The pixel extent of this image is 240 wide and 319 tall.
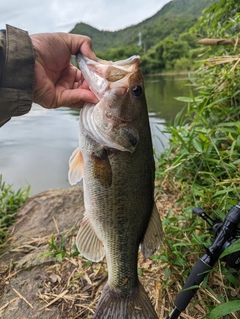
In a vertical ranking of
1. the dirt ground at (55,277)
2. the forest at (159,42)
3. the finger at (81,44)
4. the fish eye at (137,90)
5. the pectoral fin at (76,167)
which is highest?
the forest at (159,42)

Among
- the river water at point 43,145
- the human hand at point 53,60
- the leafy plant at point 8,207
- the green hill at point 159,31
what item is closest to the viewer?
the human hand at point 53,60

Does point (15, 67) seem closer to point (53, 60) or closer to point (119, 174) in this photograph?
point (53, 60)

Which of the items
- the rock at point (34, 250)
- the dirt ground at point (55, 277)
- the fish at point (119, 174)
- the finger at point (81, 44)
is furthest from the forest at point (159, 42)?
the fish at point (119, 174)

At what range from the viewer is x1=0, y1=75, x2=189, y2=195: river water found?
5.75 m

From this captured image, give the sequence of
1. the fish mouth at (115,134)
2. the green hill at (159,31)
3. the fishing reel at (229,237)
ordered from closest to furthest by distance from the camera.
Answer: the fishing reel at (229,237)
the fish mouth at (115,134)
the green hill at (159,31)

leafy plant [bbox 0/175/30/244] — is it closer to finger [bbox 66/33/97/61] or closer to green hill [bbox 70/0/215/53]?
finger [bbox 66/33/97/61]

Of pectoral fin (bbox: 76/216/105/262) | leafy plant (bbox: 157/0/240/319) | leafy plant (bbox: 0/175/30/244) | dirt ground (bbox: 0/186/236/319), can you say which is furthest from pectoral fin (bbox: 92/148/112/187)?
leafy plant (bbox: 0/175/30/244)

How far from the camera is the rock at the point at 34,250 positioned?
2242mm

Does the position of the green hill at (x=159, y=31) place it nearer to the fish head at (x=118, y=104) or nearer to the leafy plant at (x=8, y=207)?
the leafy plant at (x=8, y=207)

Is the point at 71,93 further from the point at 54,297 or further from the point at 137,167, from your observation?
the point at 54,297

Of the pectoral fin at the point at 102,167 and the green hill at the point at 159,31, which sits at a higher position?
the green hill at the point at 159,31

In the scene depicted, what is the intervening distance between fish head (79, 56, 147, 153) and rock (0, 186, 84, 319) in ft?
4.60

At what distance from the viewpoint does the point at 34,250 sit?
286 cm

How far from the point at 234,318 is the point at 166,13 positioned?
11023 centimetres
